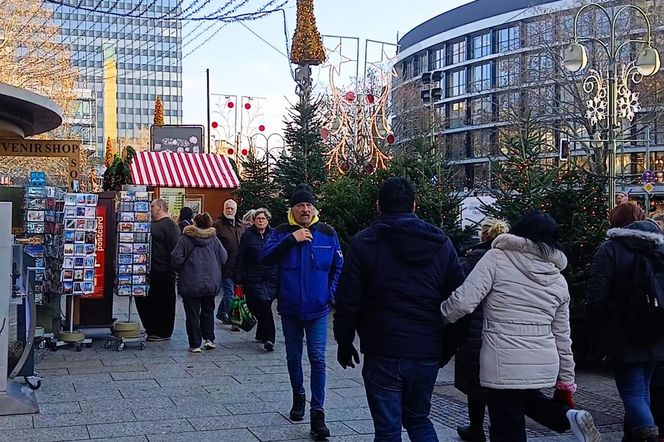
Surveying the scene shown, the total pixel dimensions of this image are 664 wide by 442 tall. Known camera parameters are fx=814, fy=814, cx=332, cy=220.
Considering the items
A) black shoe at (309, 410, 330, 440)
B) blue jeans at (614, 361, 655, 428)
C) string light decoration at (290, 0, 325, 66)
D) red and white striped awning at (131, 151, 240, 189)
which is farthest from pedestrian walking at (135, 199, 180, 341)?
red and white striped awning at (131, 151, 240, 189)

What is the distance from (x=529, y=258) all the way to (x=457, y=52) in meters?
78.0

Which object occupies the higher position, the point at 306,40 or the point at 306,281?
the point at 306,40

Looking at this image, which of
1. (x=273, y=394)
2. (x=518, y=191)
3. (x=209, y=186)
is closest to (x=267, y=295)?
(x=273, y=394)

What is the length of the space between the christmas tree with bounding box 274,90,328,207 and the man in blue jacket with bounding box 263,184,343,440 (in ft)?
36.9

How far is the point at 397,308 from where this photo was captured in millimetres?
4465

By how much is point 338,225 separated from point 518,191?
5370mm

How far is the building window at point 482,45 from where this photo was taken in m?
75.4

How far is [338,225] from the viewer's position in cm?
1462

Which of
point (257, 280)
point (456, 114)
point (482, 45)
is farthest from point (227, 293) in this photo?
point (456, 114)

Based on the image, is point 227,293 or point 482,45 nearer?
point 227,293

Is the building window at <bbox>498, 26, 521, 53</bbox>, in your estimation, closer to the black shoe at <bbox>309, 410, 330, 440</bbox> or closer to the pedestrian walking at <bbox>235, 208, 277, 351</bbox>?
the pedestrian walking at <bbox>235, 208, 277, 351</bbox>

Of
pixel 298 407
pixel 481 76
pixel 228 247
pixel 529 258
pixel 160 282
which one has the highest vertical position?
pixel 481 76

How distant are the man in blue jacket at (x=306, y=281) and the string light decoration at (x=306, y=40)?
40.4 feet

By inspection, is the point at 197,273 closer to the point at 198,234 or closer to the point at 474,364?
the point at 198,234
